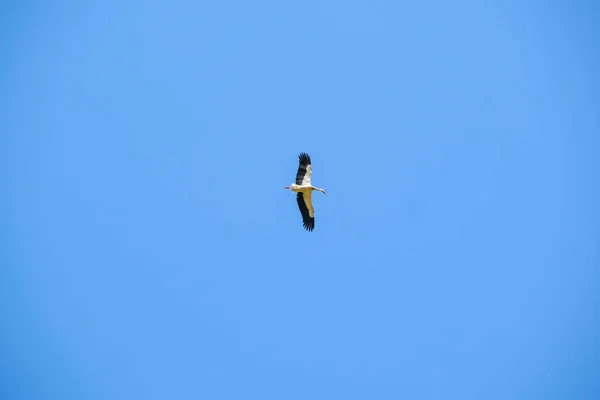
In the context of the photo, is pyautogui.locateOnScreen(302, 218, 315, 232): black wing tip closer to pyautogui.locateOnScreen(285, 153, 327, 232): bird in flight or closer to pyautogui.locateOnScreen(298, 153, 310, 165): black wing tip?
pyautogui.locateOnScreen(285, 153, 327, 232): bird in flight

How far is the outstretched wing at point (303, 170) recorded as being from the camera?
35750 mm

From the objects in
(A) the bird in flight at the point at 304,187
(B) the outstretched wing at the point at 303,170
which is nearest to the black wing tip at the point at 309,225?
(A) the bird in flight at the point at 304,187

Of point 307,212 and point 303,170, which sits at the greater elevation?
point 303,170

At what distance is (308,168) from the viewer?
3581cm

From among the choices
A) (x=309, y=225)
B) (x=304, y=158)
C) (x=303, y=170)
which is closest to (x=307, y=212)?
(x=309, y=225)

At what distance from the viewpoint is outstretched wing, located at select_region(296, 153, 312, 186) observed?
35.8m

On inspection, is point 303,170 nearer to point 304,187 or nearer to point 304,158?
point 304,158

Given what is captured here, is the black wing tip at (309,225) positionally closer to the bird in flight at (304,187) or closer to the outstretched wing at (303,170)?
the bird in flight at (304,187)

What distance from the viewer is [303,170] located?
117 ft

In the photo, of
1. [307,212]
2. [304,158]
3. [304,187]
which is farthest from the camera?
[307,212]

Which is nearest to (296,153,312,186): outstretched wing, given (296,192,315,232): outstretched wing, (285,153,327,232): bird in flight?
(285,153,327,232): bird in flight

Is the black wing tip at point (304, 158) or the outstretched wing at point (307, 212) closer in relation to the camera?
the black wing tip at point (304, 158)

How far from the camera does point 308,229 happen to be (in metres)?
37.4

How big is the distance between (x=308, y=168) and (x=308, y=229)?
10.9ft
